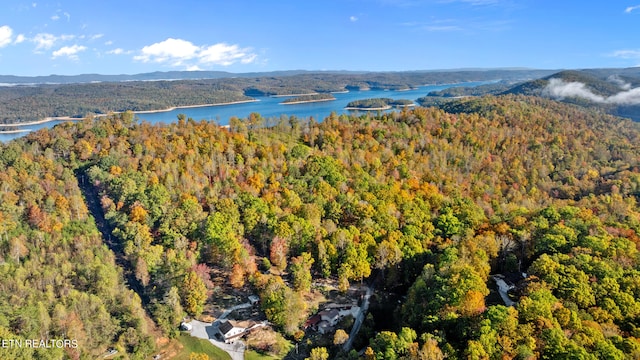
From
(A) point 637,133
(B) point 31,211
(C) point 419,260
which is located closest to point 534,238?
(C) point 419,260

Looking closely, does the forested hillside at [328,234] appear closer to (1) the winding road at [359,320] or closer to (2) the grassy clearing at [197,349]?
(1) the winding road at [359,320]

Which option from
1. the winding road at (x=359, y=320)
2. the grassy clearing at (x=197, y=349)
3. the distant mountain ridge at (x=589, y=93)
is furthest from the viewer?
the distant mountain ridge at (x=589, y=93)

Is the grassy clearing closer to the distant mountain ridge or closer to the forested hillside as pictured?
the forested hillside

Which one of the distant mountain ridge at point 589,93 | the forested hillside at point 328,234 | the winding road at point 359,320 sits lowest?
the winding road at point 359,320

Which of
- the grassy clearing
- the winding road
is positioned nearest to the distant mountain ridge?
the winding road

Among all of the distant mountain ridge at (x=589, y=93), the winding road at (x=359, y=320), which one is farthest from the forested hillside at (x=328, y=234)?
the distant mountain ridge at (x=589, y=93)

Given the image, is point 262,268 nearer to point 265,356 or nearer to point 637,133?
point 265,356

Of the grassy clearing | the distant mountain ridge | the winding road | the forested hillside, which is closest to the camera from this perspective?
the forested hillside

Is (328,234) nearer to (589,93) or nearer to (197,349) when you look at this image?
(197,349)

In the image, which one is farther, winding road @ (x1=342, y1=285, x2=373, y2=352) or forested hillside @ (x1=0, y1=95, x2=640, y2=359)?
winding road @ (x1=342, y1=285, x2=373, y2=352)
